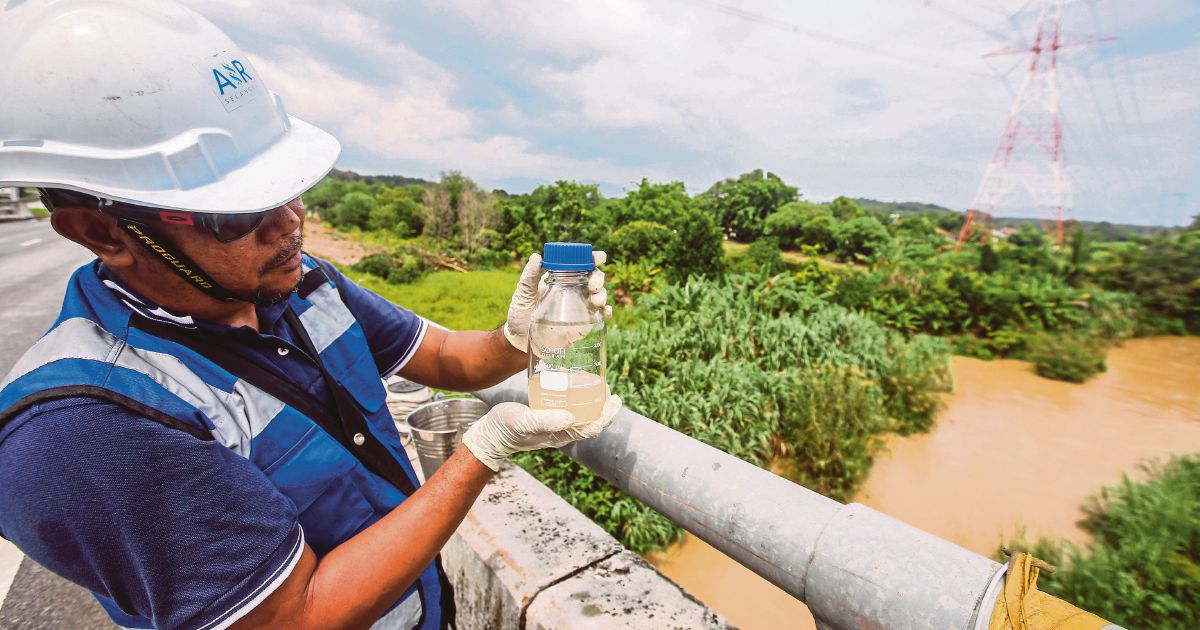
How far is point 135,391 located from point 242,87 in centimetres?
82

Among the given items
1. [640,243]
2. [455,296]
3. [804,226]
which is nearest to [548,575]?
[455,296]

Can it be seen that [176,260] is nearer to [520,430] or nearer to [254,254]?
[254,254]

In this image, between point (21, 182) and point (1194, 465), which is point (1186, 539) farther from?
point (21, 182)

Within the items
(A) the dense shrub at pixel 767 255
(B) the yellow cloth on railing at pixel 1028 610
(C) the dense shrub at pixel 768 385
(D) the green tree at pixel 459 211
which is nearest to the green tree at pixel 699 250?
(A) the dense shrub at pixel 767 255

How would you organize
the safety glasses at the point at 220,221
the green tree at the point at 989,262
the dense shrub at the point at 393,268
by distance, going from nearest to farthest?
the safety glasses at the point at 220,221
the green tree at the point at 989,262
the dense shrub at the point at 393,268

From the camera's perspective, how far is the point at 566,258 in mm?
1552

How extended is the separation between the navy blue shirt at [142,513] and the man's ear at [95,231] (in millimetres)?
407

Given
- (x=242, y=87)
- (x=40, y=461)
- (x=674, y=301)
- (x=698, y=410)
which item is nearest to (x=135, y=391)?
(x=40, y=461)

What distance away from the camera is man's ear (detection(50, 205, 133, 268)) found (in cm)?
115

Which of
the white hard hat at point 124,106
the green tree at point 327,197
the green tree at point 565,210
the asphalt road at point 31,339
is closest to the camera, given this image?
the white hard hat at point 124,106

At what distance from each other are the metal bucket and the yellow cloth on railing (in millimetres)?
2368

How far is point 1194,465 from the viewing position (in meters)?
4.74

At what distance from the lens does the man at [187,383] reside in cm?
95

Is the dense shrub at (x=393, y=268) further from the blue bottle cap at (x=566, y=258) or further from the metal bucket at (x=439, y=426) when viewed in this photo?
the blue bottle cap at (x=566, y=258)
